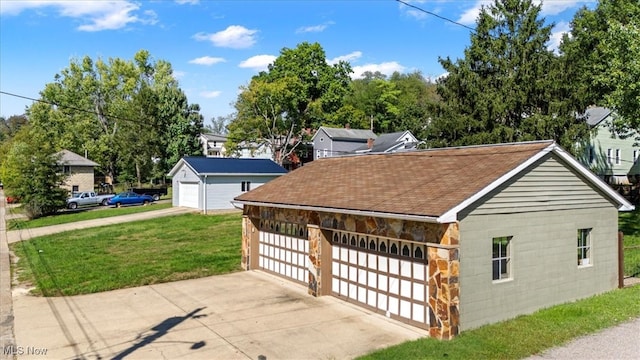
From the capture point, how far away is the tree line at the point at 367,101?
26.0 m

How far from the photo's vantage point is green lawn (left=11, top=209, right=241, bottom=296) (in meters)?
15.7

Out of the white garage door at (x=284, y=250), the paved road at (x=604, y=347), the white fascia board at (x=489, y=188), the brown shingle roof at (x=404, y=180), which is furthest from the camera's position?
the white garage door at (x=284, y=250)

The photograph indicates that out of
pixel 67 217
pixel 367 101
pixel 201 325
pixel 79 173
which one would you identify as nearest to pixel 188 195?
pixel 67 217

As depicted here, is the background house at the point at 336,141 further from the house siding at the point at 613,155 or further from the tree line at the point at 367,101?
the house siding at the point at 613,155

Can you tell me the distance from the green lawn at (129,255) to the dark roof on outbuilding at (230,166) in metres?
4.75

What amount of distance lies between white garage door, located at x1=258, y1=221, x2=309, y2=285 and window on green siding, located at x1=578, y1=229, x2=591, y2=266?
7.38 meters

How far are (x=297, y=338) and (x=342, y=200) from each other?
397cm

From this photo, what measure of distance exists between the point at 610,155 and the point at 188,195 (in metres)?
36.6

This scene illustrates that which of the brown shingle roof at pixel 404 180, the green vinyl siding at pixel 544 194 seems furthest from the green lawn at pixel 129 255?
the green vinyl siding at pixel 544 194

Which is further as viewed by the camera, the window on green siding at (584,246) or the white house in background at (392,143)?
the white house in background at (392,143)

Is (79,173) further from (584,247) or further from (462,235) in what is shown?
(584,247)

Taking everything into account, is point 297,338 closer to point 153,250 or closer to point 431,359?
point 431,359

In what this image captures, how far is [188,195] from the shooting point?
35.2 meters

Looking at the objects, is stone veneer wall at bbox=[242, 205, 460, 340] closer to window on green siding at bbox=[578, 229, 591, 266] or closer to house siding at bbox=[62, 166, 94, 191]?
window on green siding at bbox=[578, 229, 591, 266]
